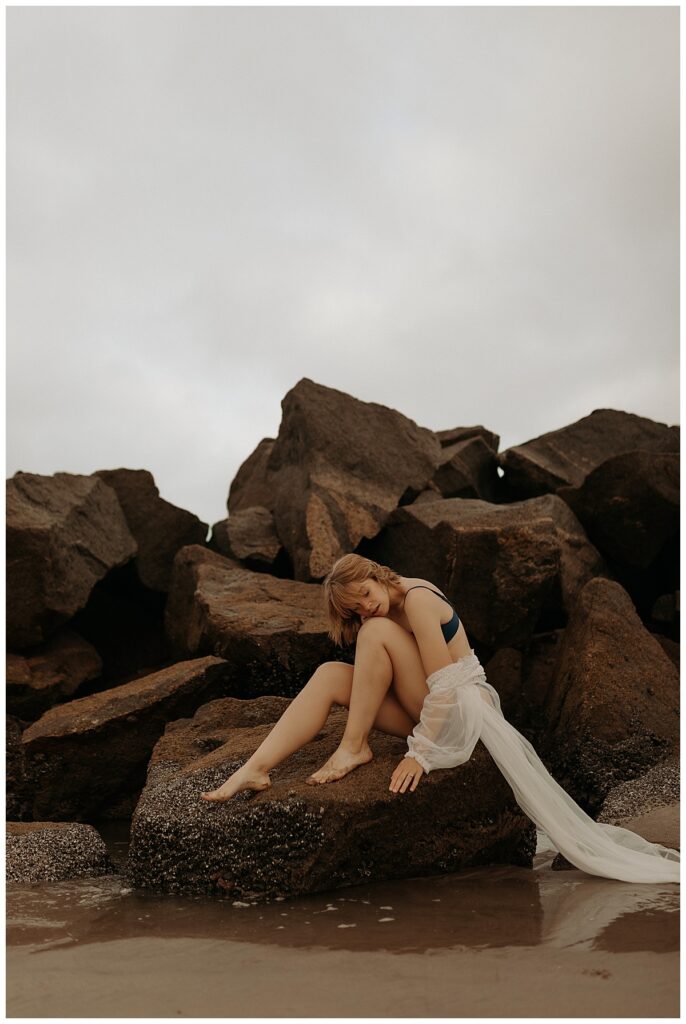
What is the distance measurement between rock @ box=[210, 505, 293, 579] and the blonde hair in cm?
449

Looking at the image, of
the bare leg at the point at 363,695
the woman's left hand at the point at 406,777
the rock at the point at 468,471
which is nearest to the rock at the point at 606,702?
the woman's left hand at the point at 406,777

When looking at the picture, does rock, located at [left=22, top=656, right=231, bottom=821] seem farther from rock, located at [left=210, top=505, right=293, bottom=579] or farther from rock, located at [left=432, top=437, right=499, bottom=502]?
rock, located at [left=432, top=437, right=499, bottom=502]

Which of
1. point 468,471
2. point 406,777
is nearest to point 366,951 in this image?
point 406,777

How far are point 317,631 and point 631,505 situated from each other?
3313 millimetres

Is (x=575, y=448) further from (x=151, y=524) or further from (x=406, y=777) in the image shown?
(x=406, y=777)

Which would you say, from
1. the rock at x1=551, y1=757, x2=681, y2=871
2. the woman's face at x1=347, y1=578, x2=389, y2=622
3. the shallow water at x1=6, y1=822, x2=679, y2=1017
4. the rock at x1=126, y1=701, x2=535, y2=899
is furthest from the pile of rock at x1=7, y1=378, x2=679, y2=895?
the woman's face at x1=347, y1=578, x2=389, y2=622

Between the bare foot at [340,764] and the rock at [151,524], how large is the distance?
18.4ft

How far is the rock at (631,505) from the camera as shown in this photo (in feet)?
27.3

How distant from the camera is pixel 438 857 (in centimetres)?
459

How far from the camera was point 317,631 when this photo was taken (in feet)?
23.0

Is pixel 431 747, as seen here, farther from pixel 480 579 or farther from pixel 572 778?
pixel 480 579

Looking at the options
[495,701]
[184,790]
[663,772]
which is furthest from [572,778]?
[184,790]

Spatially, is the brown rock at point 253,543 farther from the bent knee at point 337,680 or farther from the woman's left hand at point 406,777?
the woman's left hand at point 406,777

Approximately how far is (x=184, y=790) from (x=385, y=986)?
6.64 feet
